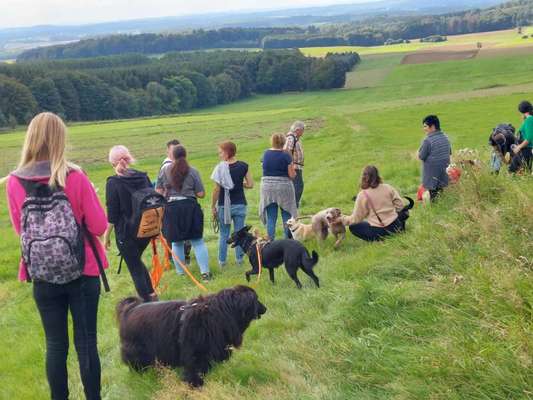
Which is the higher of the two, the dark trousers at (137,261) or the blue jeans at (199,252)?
the dark trousers at (137,261)

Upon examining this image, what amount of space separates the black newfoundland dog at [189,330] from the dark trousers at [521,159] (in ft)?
23.8

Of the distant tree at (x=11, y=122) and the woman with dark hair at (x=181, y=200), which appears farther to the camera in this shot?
the distant tree at (x=11, y=122)

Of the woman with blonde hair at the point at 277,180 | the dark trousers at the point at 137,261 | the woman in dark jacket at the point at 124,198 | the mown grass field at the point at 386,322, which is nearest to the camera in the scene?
the mown grass field at the point at 386,322

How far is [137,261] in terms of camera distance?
7375 millimetres

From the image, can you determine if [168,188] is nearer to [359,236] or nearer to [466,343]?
[359,236]

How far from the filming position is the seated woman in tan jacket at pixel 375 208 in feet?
29.7

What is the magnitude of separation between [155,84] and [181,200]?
281 feet

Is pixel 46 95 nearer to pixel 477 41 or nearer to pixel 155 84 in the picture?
pixel 155 84

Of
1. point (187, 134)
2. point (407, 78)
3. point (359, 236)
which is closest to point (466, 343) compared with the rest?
point (359, 236)

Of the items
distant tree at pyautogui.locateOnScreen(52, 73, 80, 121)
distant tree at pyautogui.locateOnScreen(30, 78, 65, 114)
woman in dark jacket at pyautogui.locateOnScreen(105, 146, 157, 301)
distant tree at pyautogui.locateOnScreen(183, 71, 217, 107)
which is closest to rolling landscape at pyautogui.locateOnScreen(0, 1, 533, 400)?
woman in dark jacket at pyautogui.locateOnScreen(105, 146, 157, 301)

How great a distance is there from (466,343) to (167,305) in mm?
2651

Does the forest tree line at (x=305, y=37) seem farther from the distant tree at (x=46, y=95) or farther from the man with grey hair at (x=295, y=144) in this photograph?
the man with grey hair at (x=295, y=144)

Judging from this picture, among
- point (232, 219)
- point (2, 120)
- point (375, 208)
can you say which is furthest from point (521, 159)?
point (2, 120)

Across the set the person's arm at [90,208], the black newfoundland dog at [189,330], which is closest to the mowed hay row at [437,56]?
the black newfoundland dog at [189,330]
